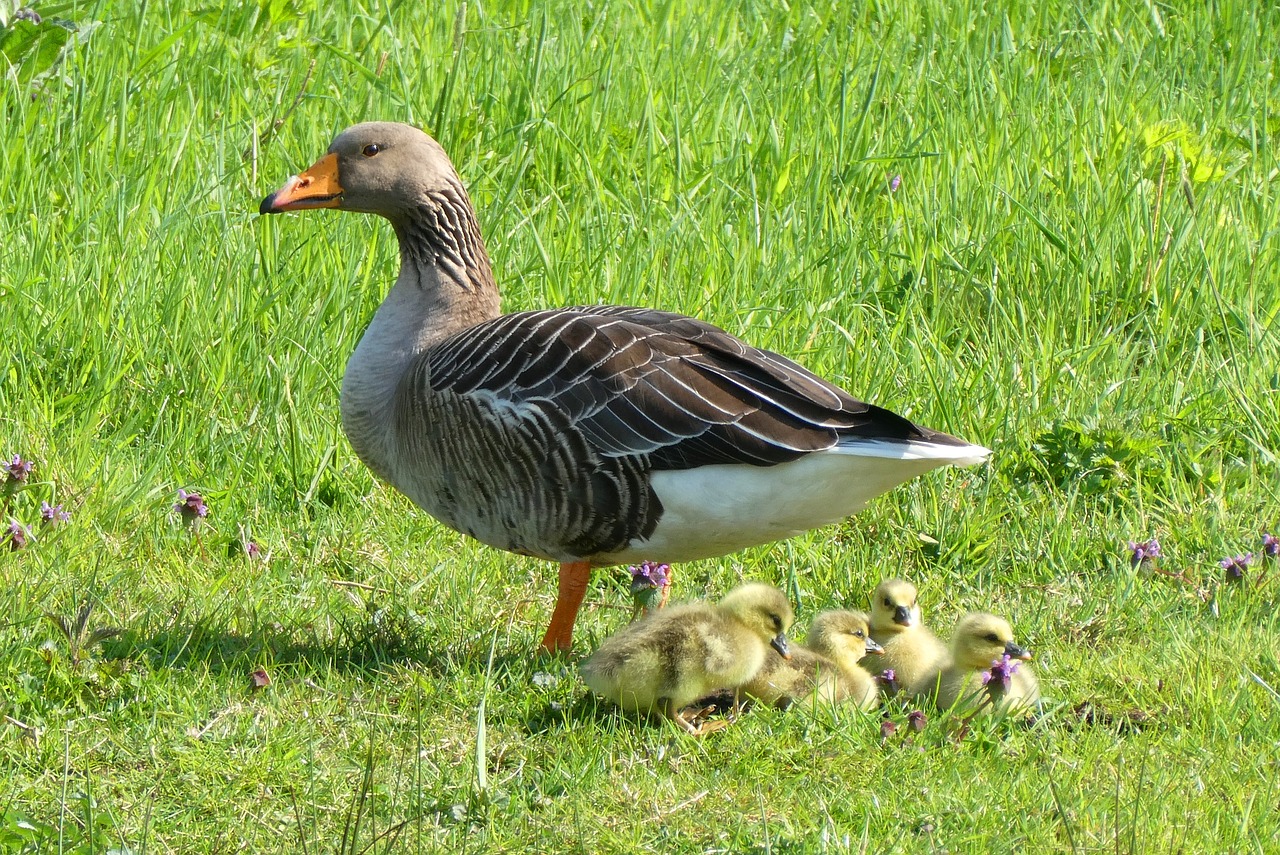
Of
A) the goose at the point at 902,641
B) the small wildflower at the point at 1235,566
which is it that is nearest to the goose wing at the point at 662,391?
the goose at the point at 902,641

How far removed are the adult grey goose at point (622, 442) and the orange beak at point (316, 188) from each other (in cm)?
64

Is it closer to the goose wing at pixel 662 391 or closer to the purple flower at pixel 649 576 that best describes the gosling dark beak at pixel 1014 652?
the goose wing at pixel 662 391

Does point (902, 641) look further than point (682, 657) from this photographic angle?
Yes

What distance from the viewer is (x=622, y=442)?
13.7 feet

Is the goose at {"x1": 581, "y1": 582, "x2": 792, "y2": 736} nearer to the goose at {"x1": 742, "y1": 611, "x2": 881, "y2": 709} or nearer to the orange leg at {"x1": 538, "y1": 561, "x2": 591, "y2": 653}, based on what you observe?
the goose at {"x1": 742, "y1": 611, "x2": 881, "y2": 709}

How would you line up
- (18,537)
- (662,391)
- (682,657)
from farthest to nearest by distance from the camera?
(18,537)
(662,391)
(682,657)

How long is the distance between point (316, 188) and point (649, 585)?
5.59 feet

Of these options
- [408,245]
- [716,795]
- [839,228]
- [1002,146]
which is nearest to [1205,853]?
[716,795]

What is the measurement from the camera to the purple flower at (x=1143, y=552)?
16.0 feet

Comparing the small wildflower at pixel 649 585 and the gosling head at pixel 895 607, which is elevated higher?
the gosling head at pixel 895 607

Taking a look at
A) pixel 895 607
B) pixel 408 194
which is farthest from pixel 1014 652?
pixel 408 194

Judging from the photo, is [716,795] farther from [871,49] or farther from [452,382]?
[871,49]

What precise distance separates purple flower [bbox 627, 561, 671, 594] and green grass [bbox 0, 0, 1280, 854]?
14 centimetres

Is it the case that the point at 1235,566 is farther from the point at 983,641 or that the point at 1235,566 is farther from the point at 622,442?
the point at 622,442
